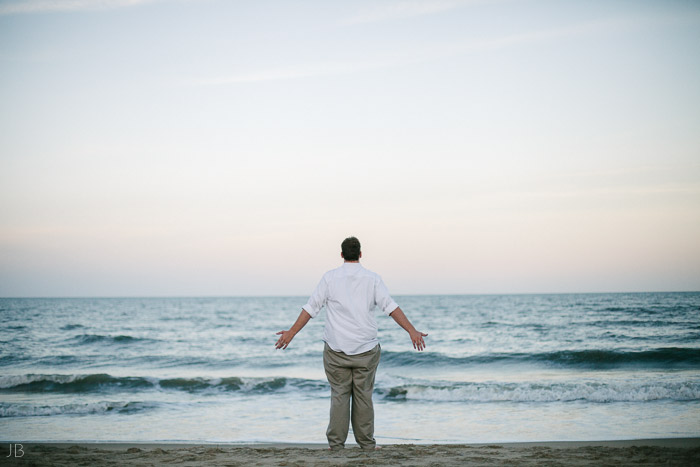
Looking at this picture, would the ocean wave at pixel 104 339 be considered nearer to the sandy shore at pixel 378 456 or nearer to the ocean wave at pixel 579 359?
the ocean wave at pixel 579 359

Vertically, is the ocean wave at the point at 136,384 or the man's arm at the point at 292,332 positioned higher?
the man's arm at the point at 292,332

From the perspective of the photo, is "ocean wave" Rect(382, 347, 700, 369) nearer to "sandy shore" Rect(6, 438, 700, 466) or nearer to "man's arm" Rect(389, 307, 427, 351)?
"sandy shore" Rect(6, 438, 700, 466)

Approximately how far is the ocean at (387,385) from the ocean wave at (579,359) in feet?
0.20

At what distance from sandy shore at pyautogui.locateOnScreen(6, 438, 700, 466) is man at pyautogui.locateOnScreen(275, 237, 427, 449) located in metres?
0.47

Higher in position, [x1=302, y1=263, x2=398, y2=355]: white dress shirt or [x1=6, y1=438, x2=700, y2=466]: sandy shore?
[x1=302, y1=263, x2=398, y2=355]: white dress shirt

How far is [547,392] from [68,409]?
8.82m

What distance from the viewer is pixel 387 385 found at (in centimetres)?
1235

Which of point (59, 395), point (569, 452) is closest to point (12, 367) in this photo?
point (59, 395)

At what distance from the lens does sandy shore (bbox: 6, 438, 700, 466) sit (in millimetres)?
4898

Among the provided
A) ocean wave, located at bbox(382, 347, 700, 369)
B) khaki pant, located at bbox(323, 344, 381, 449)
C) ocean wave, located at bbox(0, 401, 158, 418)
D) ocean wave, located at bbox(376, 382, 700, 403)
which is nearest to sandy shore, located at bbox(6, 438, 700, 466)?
khaki pant, located at bbox(323, 344, 381, 449)

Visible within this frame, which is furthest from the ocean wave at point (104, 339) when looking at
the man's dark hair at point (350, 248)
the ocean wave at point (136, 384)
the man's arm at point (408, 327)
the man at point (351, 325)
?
the man's arm at point (408, 327)

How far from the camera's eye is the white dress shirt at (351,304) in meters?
4.92

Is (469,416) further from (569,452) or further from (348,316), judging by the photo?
(348,316)

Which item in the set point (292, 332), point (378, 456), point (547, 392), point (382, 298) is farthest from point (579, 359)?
point (292, 332)
